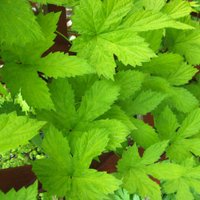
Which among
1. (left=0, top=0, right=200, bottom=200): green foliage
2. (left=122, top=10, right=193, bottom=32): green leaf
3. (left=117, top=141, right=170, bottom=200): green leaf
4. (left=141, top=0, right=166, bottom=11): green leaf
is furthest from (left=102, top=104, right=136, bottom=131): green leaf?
(left=141, top=0, right=166, bottom=11): green leaf

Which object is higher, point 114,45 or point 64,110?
point 114,45

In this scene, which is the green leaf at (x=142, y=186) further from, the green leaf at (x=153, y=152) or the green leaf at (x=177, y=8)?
the green leaf at (x=177, y=8)

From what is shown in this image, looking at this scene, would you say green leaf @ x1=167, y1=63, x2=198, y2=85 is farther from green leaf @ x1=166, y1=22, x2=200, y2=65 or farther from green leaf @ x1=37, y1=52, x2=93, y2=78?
green leaf @ x1=37, y1=52, x2=93, y2=78

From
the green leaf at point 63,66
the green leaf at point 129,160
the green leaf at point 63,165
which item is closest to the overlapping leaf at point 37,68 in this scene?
the green leaf at point 63,66

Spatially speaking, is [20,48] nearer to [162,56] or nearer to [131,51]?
[131,51]

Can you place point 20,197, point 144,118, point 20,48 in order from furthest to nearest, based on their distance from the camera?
1. point 144,118
2. point 20,48
3. point 20,197

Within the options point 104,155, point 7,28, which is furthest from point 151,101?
point 7,28
